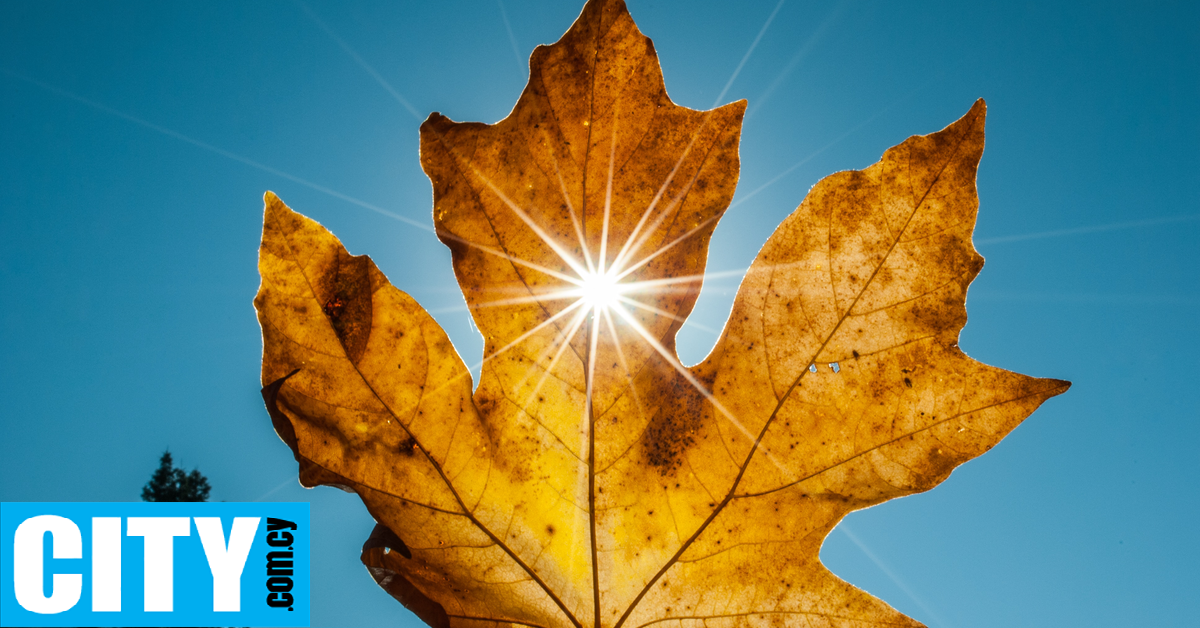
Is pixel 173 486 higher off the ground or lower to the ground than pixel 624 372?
higher

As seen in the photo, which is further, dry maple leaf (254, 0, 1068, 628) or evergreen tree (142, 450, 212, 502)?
evergreen tree (142, 450, 212, 502)

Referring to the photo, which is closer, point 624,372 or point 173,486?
point 624,372

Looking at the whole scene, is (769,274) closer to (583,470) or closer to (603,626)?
(583,470)

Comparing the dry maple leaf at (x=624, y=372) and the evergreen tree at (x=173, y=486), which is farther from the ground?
the evergreen tree at (x=173, y=486)

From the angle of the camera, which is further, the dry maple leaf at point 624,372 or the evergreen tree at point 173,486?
the evergreen tree at point 173,486

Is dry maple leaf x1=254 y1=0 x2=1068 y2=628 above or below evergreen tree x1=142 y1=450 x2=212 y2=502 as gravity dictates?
below
